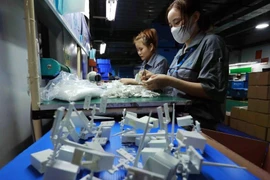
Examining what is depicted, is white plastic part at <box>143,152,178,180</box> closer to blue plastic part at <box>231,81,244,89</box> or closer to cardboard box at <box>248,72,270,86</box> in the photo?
cardboard box at <box>248,72,270,86</box>

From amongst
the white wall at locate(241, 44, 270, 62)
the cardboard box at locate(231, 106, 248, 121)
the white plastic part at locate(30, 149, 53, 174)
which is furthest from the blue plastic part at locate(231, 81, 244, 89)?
the white plastic part at locate(30, 149, 53, 174)

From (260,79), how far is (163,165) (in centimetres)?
338

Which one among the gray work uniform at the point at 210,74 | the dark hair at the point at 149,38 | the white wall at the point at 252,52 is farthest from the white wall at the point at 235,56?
the gray work uniform at the point at 210,74

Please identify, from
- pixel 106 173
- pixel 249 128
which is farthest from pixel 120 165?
pixel 249 128

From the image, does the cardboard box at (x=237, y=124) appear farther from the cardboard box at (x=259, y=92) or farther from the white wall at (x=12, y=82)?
the white wall at (x=12, y=82)

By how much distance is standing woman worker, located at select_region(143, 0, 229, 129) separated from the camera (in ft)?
2.85

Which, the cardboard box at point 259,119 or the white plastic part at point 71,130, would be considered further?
the cardboard box at point 259,119

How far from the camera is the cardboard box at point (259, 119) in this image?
2.65m

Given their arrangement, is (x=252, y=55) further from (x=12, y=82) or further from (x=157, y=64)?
(x=12, y=82)

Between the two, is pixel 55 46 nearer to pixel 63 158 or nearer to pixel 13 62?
pixel 13 62

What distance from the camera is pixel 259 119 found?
2793mm

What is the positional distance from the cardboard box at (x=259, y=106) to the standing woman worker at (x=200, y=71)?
243 centimetres

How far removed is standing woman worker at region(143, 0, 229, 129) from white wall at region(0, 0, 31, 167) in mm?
752

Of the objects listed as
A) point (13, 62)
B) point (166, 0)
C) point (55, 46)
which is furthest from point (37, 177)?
point (166, 0)
